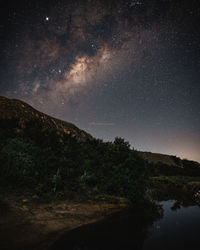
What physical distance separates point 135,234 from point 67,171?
642 centimetres

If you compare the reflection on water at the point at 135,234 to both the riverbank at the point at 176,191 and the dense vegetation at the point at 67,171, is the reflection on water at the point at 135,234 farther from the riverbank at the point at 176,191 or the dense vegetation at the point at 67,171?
the riverbank at the point at 176,191

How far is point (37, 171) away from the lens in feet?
31.3

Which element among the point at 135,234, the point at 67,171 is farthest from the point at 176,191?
the point at 135,234

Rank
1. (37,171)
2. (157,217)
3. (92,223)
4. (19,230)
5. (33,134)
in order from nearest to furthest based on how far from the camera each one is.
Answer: (19,230) → (92,223) → (157,217) → (37,171) → (33,134)

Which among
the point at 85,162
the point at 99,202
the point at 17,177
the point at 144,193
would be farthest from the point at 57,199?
the point at 144,193

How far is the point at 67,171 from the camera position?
10.5 m

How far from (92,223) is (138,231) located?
1773 mm

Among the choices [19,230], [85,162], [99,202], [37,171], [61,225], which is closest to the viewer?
[19,230]

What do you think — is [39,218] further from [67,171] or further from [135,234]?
[67,171]

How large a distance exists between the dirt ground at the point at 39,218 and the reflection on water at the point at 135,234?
43 cm

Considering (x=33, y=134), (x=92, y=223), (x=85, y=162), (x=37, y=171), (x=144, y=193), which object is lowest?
(x=92, y=223)

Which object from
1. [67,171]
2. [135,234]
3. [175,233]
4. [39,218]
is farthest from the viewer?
[67,171]

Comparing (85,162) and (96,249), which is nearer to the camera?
(96,249)

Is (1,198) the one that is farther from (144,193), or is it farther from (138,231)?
(144,193)
